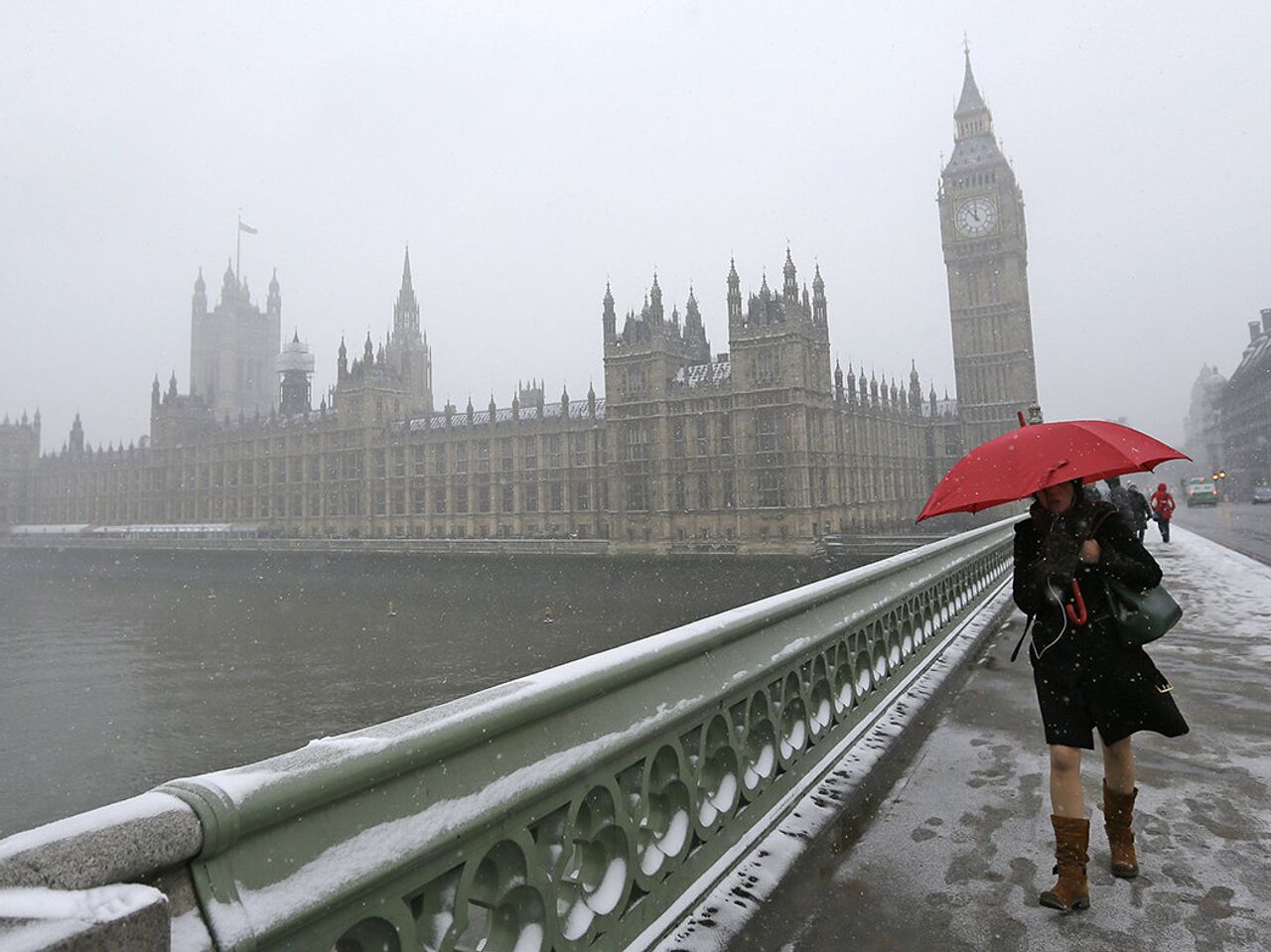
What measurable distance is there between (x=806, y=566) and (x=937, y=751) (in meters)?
39.6

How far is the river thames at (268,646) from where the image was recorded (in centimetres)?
1578

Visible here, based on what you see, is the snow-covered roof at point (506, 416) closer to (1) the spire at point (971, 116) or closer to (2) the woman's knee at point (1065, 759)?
(1) the spire at point (971, 116)

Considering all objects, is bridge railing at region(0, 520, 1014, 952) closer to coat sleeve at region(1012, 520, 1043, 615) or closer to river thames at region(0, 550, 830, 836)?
coat sleeve at region(1012, 520, 1043, 615)

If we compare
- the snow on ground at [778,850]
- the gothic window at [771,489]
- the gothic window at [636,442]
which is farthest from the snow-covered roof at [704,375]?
the snow on ground at [778,850]

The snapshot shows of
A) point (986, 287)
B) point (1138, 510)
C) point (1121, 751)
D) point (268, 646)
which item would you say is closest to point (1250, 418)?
point (986, 287)

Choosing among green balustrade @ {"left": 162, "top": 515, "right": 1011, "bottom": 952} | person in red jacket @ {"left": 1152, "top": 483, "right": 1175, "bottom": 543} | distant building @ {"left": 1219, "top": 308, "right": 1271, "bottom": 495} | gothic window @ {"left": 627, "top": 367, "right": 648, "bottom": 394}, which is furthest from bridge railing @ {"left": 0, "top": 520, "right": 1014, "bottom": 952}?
distant building @ {"left": 1219, "top": 308, "right": 1271, "bottom": 495}

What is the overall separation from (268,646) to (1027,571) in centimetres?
2922

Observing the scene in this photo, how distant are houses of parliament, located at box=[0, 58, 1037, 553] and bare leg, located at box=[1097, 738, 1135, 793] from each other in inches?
1828

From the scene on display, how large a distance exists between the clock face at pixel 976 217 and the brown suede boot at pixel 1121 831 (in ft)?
279

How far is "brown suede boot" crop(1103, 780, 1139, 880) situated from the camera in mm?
3373

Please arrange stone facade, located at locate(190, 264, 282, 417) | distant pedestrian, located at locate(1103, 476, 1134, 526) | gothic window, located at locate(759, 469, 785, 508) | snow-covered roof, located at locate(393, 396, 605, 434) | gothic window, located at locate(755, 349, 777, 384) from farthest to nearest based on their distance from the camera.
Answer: stone facade, located at locate(190, 264, 282, 417)
snow-covered roof, located at locate(393, 396, 605, 434)
gothic window, located at locate(755, 349, 777, 384)
gothic window, located at locate(759, 469, 785, 508)
distant pedestrian, located at locate(1103, 476, 1134, 526)

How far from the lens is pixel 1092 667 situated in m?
3.36

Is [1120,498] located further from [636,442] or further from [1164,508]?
[636,442]

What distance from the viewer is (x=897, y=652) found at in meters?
6.26
